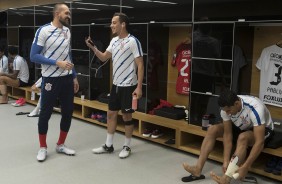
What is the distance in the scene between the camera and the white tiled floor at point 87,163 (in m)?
2.81

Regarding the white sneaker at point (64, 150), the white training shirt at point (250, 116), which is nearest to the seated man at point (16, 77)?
the white sneaker at point (64, 150)

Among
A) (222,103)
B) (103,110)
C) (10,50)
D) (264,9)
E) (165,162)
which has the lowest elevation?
(165,162)

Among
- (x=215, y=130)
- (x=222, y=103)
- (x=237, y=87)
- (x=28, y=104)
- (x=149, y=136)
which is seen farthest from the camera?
(x=28, y=104)

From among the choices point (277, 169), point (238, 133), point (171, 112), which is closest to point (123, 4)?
point (171, 112)

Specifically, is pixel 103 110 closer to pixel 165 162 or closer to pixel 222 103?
pixel 165 162

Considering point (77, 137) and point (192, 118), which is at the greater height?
point (192, 118)

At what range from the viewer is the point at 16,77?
6.21 meters

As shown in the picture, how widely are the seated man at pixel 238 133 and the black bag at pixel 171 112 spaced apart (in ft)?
3.12

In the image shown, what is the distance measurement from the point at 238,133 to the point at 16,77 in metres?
4.64

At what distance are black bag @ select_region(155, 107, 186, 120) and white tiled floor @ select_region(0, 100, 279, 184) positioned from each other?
1.24ft

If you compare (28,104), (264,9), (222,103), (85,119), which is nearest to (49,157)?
(85,119)

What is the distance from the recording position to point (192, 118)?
362 centimetres

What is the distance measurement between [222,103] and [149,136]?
1.48 m

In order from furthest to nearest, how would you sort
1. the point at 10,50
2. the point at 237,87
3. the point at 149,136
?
the point at 10,50 → the point at 149,136 → the point at 237,87
